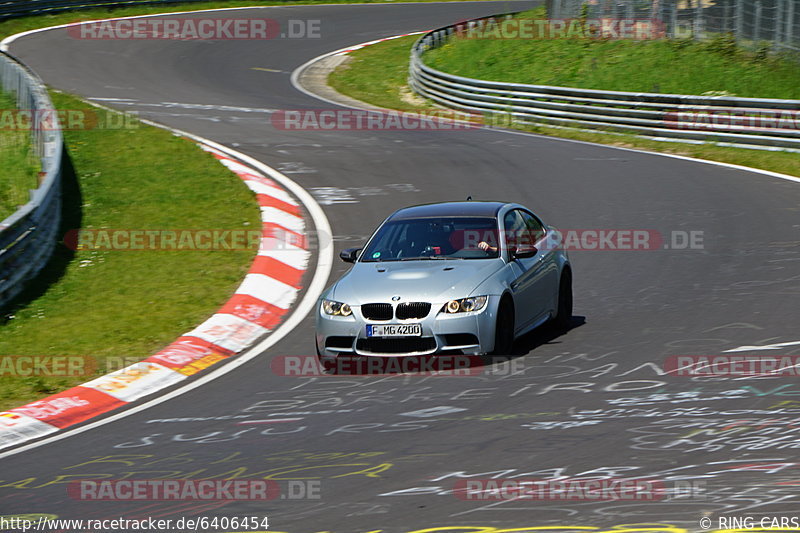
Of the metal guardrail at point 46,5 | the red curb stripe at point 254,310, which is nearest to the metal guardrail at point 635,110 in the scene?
the red curb stripe at point 254,310

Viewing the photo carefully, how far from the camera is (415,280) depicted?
1034cm

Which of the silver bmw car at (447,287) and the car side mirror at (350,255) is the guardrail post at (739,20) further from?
the car side mirror at (350,255)

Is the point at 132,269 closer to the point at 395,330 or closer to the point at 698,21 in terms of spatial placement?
the point at 395,330

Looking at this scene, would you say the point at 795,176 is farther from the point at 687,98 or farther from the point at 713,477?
the point at 713,477

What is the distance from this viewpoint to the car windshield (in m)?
11.0

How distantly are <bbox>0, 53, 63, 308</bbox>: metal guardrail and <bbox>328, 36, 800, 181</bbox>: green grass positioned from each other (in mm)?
11429

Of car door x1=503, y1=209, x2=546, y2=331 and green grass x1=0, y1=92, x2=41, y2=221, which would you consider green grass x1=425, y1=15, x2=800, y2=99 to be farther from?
car door x1=503, y1=209, x2=546, y2=331

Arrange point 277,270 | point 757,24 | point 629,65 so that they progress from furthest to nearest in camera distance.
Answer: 1. point 629,65
2. point 757,24
3. point 277,270

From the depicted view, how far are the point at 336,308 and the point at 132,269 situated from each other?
551 centimetres

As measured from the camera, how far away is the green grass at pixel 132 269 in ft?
39.6

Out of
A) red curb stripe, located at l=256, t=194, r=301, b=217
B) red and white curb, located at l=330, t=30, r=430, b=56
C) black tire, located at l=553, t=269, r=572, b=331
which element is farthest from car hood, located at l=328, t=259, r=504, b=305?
red and white curb, located at l=330, t=30, r=430, b=56

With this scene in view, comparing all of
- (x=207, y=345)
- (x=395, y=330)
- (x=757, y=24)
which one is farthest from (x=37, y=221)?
(x=757, y=24)

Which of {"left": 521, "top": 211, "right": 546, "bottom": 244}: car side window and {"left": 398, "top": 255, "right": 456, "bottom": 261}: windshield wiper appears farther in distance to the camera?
{"left": 521, "top": 211, "right": 546, "bottom": 244}: car side window

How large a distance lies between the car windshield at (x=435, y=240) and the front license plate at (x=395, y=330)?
111 centimetres
